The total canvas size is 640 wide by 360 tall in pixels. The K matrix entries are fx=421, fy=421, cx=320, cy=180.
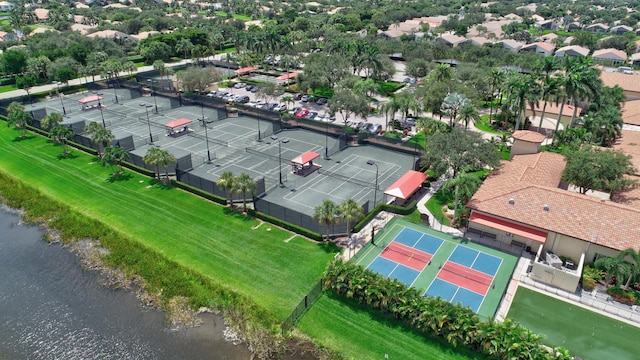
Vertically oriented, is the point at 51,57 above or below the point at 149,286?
above

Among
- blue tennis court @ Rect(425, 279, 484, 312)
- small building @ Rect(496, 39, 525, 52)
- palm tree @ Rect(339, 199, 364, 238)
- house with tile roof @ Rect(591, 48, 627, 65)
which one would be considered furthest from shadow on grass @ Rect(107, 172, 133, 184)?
house with tile roof @ Rect(591, 48, 627, 65)

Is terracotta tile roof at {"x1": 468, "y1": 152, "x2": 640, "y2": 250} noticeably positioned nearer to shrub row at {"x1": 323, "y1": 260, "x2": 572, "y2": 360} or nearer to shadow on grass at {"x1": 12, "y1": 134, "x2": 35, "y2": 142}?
shrub row at {"x1": 323, "y1": 260, "x2": 572, "y2": 360}

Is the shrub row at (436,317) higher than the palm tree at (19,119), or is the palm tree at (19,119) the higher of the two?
the palm tree at (19,119)

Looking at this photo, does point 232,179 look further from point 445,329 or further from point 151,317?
point 445,329

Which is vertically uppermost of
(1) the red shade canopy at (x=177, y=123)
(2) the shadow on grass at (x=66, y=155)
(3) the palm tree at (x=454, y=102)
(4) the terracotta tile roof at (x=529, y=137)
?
(3) the palm tree at (x=454, y=102)

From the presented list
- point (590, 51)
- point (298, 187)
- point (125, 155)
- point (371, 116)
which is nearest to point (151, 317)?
point (298, 187)

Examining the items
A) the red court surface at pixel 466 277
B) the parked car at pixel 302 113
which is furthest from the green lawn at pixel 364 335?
the parked car at pixel 302 113

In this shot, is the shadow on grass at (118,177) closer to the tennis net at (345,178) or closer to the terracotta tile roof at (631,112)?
the tennis net at (345,178)
